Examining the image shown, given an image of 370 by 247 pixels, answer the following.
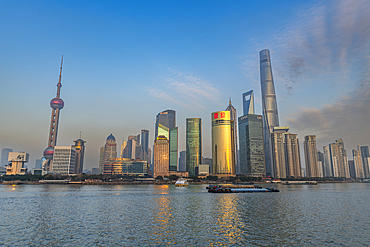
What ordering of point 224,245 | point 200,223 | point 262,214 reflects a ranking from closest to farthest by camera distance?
point 224,245
point 200,223
point 262,214

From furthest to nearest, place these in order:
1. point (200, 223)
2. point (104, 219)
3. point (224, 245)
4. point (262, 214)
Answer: point (262, 214) < point (104, 219) < point (200, 223) < point (224, 245)

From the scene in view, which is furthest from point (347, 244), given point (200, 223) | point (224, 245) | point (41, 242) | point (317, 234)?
point (41, 242)

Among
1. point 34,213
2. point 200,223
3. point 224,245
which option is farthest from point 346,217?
point 34,213

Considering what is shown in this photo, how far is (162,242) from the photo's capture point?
Result: 4394 cm

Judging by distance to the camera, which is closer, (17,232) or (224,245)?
(224,245)

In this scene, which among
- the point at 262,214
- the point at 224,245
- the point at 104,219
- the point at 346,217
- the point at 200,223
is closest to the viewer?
the point at 224,245

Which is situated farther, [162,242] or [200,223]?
[200,223]

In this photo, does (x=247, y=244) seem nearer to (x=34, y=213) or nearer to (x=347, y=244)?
(x=347, y=244)

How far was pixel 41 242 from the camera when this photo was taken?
44031 mm

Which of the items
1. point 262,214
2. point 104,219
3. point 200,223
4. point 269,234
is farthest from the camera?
point 262,214

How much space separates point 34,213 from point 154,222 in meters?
38.5

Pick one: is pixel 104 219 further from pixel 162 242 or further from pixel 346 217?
pixel 346 217

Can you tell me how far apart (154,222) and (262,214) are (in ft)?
110

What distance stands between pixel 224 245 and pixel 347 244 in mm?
21541
